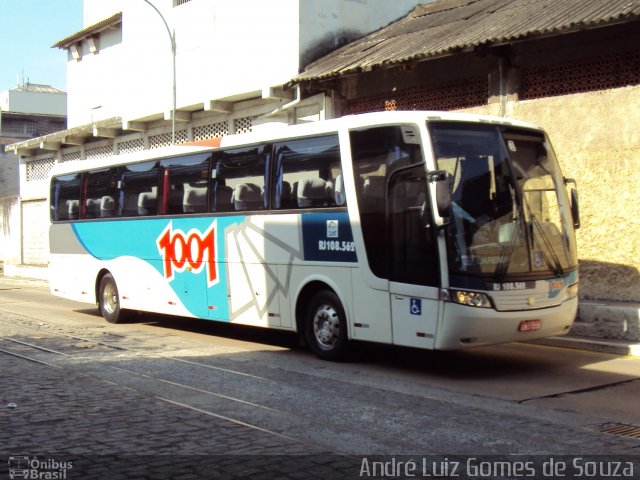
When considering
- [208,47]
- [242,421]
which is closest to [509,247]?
[242,421]

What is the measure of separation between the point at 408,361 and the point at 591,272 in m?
4.82

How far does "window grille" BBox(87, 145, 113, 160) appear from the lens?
27.9 m

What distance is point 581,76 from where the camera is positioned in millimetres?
13898

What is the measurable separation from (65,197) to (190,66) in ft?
26.2

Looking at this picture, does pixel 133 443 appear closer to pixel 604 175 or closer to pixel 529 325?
pixel 529 325

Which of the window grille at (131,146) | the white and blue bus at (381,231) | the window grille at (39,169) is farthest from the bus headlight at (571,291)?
the window grille at (39,169)

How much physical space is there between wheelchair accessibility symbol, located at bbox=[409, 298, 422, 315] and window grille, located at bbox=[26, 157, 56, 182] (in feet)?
83.0

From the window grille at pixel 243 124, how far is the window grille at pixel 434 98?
3835 millimetres

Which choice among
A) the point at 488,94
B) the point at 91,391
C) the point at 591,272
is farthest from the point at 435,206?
the point at 488,94

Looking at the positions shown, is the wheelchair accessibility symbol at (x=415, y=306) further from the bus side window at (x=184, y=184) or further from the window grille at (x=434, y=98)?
the window grille at (x=434, y=98)

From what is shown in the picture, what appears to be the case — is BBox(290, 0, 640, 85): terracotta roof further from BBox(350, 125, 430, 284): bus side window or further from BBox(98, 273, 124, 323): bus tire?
BBox(98, 273, 124, 323): bus tire

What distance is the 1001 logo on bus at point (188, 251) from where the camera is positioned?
12391 millimetres

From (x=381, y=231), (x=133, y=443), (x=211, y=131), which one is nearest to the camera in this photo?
(x=133, y=443)

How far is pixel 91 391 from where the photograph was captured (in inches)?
319
